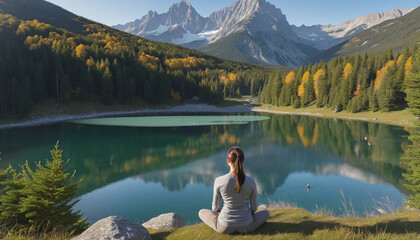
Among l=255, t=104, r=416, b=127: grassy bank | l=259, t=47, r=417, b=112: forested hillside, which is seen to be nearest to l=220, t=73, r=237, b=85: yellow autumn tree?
l=259, t=47, r=417, b=112: forested hillside

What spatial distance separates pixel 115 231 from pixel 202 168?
20.5m

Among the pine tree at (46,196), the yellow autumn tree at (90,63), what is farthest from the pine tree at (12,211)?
the yellow autumn tree at (90,63)

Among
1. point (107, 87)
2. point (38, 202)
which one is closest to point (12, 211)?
point (38, 202)

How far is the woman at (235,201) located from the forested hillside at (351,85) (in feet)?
248

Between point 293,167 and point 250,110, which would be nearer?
point 293,167

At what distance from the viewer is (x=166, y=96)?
111062mm

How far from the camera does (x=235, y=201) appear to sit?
5.89 metres

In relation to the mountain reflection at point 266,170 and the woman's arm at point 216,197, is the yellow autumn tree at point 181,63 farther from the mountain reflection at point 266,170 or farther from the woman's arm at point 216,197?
the woman's arm at point 216,197

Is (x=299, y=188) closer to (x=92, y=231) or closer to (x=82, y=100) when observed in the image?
(x=92, y=231)

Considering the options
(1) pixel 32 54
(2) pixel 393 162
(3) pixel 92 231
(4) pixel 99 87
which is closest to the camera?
(3) pixel 92 231

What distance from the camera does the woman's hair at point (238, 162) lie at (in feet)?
18.3

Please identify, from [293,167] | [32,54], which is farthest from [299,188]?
[32,54]

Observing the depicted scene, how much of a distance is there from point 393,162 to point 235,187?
106 feet

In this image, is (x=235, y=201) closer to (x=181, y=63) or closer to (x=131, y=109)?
(x=131, y=109)
